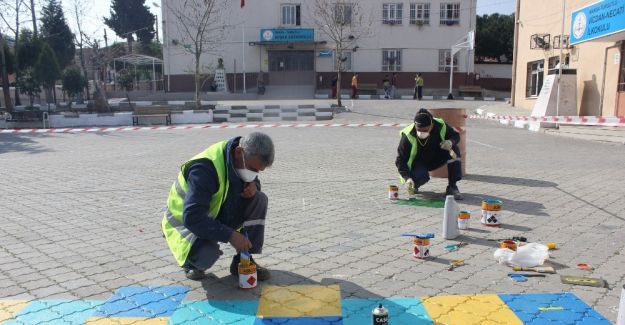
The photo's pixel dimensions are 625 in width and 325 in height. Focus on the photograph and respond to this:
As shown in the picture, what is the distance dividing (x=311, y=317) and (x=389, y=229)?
7.83 ft

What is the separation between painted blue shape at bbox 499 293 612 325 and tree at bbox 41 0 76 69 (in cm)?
5193

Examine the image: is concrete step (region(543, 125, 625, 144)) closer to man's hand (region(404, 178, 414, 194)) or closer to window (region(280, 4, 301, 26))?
man's hand (region(404, 178, 414, 194))

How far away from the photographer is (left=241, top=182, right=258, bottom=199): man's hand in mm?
4052

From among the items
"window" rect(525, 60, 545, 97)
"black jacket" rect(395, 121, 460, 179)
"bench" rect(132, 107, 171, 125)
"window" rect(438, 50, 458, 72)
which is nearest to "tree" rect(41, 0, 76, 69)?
"bench" rect(132, 107, 171, 125)

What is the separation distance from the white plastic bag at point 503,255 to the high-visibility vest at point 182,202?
2.68 meters

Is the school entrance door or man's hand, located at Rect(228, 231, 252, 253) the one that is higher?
the school entrance door

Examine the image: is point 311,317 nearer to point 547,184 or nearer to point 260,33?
point 547,184

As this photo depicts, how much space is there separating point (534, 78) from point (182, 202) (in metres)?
24.8

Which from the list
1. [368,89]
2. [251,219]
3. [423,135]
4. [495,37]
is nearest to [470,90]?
[368,89]

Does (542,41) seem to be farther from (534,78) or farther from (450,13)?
(450,13)

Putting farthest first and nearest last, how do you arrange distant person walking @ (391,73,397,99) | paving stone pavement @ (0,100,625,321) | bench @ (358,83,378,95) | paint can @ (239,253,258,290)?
1. bench @ (358,83,378,95)
2. distant person walking @ (391,73,397,99)
3. paving stone pavement @ (0,100,625,321)
4. paint can @ (239,253,258,290)

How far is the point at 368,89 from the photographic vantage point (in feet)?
125

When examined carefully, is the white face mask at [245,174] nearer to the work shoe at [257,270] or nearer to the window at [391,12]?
the work shoe at [257,270]

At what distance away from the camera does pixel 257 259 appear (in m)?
4.90
